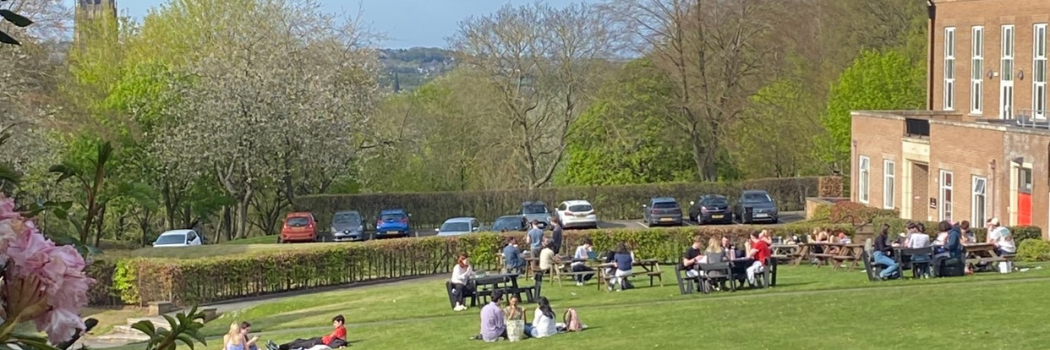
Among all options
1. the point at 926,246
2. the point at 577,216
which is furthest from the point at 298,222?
the point at 926,246

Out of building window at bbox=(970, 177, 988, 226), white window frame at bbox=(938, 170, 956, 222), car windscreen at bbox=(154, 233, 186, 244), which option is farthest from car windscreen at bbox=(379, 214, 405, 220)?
building window at bbox=(970, 177, 988, 226)

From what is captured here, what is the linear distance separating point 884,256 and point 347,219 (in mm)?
30839

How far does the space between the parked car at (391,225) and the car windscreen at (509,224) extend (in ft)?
16.0

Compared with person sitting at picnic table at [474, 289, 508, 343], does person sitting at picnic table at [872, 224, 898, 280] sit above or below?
above

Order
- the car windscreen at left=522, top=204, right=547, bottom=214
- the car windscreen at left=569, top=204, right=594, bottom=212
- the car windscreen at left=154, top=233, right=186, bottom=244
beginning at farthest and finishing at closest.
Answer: the car windscreen at left=522, top=204, right=547, bottom=214 → the car windscreen at left=569, top=204, right=594, bottom=212 → the car windscreen at left=154, top=233, right=186, bottom=244

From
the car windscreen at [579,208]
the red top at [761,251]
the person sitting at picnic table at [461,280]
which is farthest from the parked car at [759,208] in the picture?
the person sitting at picnic table at [461,280]

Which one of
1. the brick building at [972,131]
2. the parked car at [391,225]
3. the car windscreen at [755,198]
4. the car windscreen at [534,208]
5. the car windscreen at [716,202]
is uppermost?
the brick building at [972,131]

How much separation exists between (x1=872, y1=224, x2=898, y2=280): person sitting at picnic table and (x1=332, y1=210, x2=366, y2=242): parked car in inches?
1144

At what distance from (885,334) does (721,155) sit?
55420 mm

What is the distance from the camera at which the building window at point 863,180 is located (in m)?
55.9

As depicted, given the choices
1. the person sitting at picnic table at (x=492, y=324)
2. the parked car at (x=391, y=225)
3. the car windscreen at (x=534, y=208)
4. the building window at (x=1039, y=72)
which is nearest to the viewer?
the person sitting at picnic table at (x=492, y=324)

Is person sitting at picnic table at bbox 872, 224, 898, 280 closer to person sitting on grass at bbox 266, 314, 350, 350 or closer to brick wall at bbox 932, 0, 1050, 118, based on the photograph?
person sitting on grass at bbox 266, 314, 350, 350

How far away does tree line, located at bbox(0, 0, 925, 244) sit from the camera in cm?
5934

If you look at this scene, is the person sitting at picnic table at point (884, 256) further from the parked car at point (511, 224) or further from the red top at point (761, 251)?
the parked car at point (511, 224)
